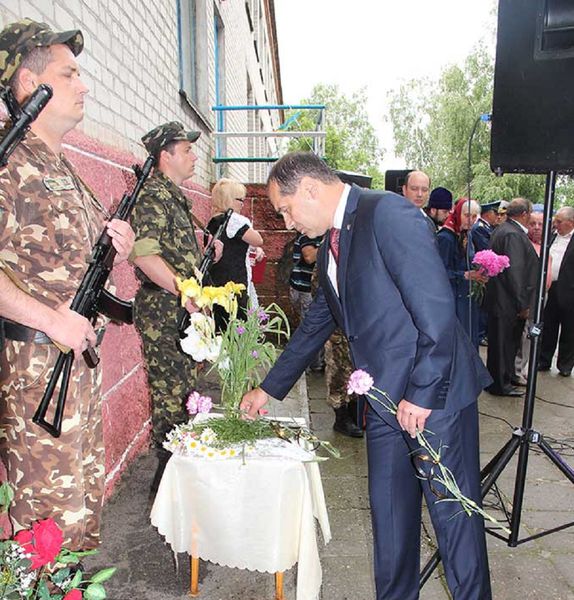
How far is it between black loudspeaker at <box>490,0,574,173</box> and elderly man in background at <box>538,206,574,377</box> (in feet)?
14.3

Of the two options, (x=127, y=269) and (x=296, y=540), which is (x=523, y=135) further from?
(x=127, y=269)

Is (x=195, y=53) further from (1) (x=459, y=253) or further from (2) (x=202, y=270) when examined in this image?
(2) (x=202, y=270)

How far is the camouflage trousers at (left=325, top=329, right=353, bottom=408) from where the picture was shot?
4141 mm

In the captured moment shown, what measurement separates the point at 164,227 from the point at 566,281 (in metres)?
5.22

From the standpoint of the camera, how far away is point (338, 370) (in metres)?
4.17

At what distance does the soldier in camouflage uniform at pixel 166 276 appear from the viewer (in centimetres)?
278

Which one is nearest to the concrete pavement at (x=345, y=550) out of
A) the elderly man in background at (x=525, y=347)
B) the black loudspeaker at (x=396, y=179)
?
the elderly man in background at (x=525, y=347)

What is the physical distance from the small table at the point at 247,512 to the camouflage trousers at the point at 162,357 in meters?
0.80

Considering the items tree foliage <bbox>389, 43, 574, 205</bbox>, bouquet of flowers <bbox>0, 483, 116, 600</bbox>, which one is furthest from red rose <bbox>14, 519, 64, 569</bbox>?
tree foliage <bbox>389, 43, 574, 205</bbox>

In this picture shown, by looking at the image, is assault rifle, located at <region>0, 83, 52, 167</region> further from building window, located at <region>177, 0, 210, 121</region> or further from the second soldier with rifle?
building window, located at <region>177, 0, 210, 121</region>

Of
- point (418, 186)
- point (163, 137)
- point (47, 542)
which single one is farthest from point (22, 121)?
point (418, 186)

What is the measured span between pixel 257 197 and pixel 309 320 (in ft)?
16.3

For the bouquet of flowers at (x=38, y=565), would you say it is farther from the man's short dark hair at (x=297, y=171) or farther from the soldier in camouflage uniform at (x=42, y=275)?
the man's short dark hair at (x=297, y=171)

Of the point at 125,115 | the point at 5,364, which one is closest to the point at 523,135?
the point at 5,364
